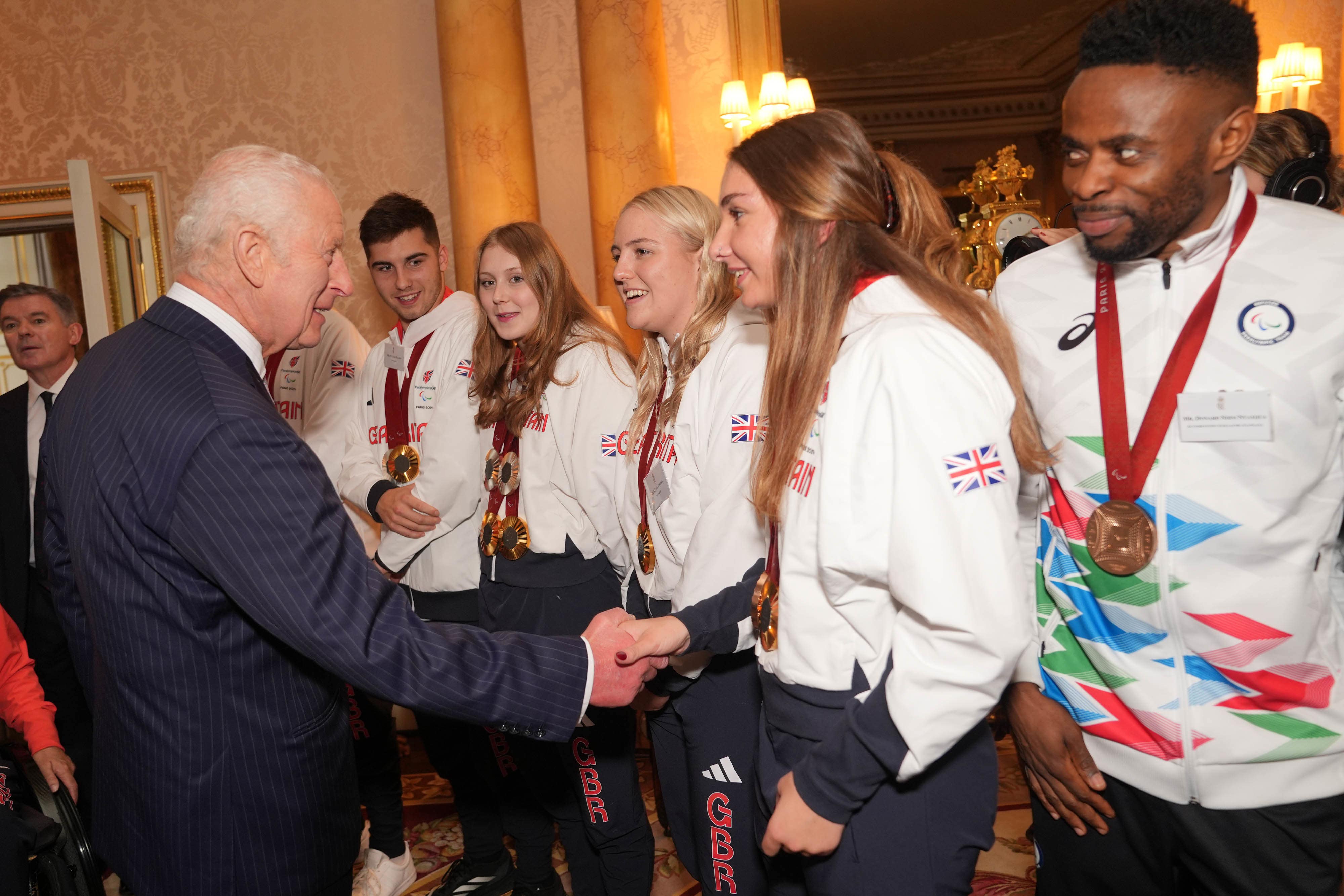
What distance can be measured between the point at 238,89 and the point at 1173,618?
5.11 m

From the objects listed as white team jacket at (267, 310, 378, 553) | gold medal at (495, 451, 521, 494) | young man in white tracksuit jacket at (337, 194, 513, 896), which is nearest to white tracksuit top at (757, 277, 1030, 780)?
gold medal at (495, 451, 521, 494)

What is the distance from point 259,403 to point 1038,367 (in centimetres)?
122

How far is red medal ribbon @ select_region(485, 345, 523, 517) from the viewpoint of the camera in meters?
2.59

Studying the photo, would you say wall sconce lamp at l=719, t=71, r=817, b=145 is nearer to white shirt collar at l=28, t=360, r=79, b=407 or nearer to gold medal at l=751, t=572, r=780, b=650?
white shirt collar at l=28, t=360, r=79, b=407

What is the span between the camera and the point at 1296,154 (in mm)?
1818

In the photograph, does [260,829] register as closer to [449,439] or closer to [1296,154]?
[449,439]

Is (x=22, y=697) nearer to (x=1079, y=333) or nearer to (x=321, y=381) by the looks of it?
(x=321, y=381)

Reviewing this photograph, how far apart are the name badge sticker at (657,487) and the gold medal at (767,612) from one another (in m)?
0.57

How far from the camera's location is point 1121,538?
1400mm

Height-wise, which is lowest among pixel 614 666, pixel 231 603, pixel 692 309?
pixel 614 666

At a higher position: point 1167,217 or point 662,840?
point 1167,217

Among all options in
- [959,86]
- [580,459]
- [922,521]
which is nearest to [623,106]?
[959,86]

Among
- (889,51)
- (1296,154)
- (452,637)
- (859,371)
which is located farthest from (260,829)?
(889,51)

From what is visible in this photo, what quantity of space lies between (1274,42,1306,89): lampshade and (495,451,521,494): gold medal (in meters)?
4.06
